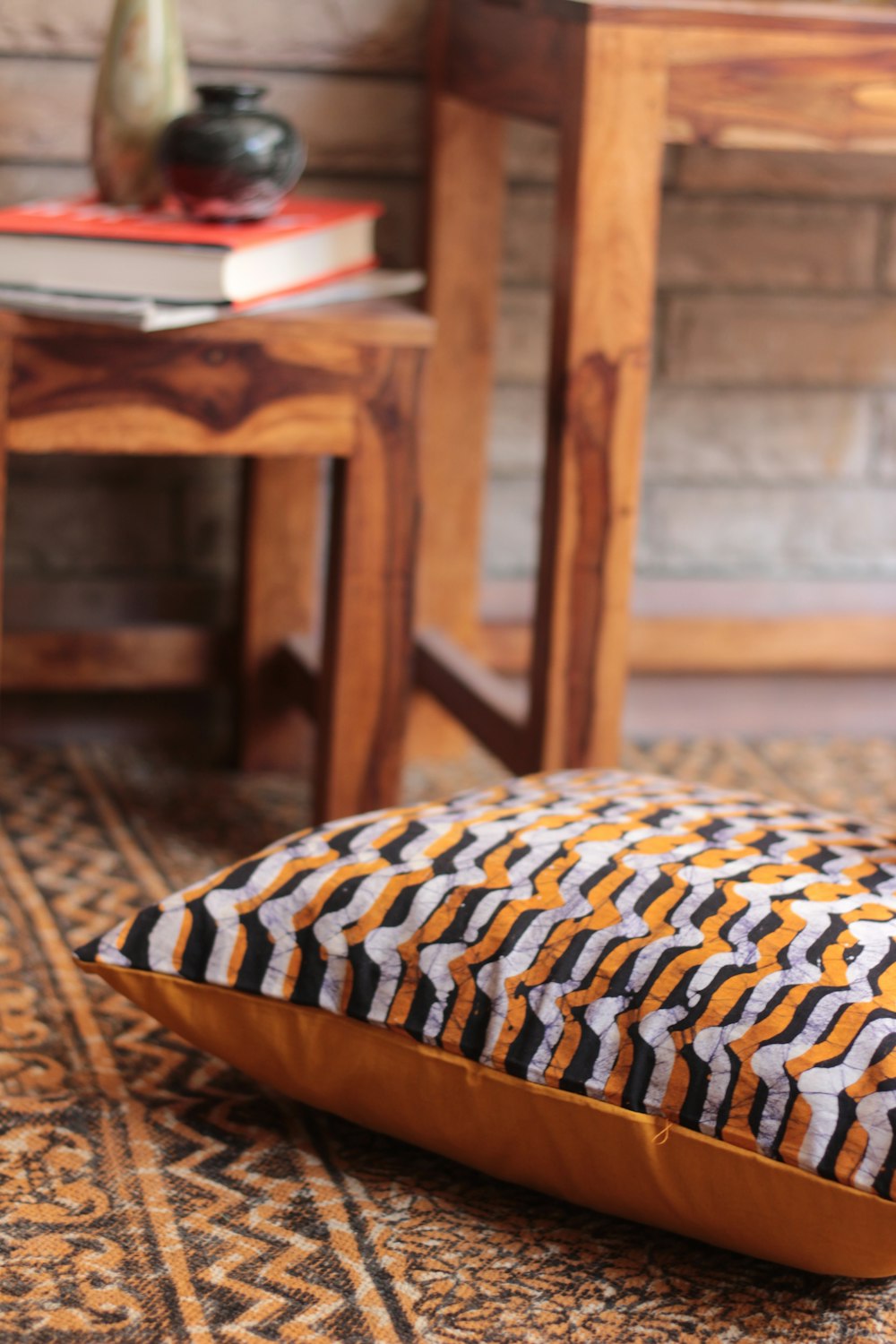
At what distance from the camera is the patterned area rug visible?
37.8 inches

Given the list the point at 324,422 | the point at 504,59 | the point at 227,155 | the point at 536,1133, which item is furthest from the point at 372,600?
the point at 536,1133

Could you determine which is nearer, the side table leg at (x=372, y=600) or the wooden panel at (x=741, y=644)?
the side table leg at (x=372, y=600)

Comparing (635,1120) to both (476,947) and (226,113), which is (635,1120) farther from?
(226,113)

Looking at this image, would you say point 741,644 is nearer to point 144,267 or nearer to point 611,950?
point 144,267

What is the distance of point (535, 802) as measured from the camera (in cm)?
121

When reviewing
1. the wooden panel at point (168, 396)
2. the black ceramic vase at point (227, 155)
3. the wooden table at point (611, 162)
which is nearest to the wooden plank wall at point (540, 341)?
the wooden table at point (611, 162)

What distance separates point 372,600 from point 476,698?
0.74ft

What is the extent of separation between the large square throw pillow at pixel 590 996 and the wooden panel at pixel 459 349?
796 millimetres

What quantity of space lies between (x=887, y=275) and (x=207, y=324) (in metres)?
0.97

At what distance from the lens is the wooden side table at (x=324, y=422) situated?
4.66 feet

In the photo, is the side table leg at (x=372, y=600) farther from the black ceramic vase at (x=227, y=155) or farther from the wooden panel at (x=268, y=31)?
the wooden panel at (x=268, y=31)

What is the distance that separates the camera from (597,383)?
148cm

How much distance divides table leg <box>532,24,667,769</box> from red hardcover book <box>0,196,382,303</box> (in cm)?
25

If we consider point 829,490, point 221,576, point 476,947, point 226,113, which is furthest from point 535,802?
point 829,490
